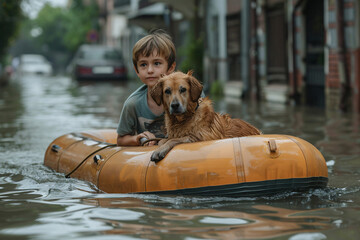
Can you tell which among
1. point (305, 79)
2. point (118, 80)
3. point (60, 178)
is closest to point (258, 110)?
point (305, 79)

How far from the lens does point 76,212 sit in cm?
461

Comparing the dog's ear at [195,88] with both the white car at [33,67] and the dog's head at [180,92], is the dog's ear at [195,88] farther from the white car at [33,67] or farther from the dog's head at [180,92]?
the white car at [33,67]

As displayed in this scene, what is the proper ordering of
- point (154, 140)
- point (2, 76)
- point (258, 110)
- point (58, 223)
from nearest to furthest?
point (58, 223) < point (154, 140) < point (258, 110) < point (2, 76)

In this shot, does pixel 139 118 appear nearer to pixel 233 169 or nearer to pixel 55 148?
pixel 233 169

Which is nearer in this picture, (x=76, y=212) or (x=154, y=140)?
(x=76, y=212)

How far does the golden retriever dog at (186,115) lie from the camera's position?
4891 mm

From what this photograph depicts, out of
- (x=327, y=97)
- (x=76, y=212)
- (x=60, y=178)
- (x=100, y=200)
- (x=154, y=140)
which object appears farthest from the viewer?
(x=327, y=97)

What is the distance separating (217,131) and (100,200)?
42.1 inches

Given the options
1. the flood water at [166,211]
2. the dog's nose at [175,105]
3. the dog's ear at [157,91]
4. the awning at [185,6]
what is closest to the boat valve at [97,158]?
the flood water at [166,211]

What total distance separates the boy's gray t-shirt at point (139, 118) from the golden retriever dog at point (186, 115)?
1.84 ft

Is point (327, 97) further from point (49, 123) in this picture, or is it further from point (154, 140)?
point (154, 140)

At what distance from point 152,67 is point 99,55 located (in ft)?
79.5

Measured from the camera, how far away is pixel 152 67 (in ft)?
18.7

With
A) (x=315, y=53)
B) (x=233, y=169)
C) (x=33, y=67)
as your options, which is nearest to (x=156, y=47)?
(x=233, y=169)
